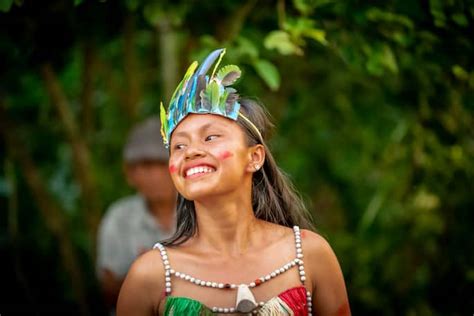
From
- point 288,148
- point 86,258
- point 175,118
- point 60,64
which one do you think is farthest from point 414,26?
point 86,258

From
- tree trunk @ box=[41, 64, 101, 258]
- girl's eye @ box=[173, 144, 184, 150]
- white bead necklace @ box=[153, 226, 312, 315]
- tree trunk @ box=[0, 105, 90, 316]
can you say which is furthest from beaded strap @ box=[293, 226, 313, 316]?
tree trunk @ box=[0, 105, 90, 316]

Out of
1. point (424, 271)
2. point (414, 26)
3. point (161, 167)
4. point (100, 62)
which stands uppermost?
point (100, 62)

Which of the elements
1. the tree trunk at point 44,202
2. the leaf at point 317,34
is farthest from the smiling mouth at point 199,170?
the tree trunk at point 44,202

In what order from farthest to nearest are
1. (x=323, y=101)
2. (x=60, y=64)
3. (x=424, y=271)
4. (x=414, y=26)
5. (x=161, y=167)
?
(x=323, y=101), (x=424, y=271), (x=161, y=167), (x=60, y=64), (x=414, y=26)

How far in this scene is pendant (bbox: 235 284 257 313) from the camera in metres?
2.46

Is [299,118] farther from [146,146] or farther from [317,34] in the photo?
[317,34]

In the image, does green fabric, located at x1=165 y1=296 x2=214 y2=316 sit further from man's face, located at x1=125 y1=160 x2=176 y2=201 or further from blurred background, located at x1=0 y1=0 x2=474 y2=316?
man's face, located at x1=125 y1=160 x2=176 y2=201

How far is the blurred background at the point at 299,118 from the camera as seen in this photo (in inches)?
132

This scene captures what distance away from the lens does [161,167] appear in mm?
4430

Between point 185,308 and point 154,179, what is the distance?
2021 millimetres

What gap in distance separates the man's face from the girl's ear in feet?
5.96

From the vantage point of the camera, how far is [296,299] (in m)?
2.53

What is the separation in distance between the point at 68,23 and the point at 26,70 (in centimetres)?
53

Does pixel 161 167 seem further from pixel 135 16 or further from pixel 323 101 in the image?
pixel 323 101
